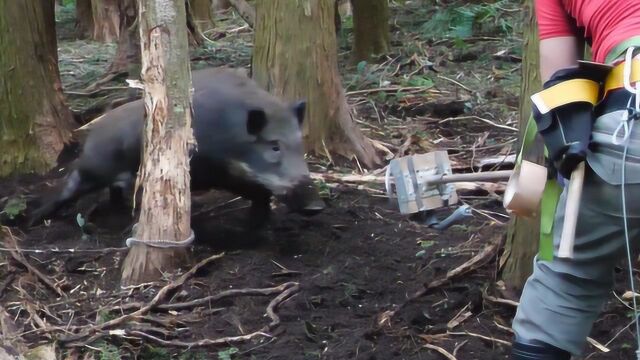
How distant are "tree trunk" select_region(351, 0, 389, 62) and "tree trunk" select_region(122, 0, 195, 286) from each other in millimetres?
6064

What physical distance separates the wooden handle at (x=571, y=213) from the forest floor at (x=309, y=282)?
1793 millimetres

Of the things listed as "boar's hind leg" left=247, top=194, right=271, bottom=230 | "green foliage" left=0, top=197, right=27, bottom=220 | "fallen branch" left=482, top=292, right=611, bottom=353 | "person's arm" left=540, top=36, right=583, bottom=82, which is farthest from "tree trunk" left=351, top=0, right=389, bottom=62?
"person's arm" left=540, top=36, right=583, bottom=82

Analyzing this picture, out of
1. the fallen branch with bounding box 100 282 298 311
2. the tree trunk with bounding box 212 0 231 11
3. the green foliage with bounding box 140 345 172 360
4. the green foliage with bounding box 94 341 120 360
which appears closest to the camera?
the green foliage with bounding box 94 341 120 360

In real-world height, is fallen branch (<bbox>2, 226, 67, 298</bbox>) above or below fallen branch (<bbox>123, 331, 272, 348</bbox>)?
above

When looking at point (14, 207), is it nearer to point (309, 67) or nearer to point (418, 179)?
point (309, 67)

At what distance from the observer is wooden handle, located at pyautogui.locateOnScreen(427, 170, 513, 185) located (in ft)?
14.2

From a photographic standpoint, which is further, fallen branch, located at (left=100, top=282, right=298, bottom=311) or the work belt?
fallen branch, located at (left=100, top=282, right=298, bottom=311)

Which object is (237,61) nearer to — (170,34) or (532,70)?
(170,34)

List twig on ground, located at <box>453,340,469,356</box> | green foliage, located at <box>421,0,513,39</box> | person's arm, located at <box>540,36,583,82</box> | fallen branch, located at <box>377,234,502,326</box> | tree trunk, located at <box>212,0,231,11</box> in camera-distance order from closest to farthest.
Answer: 1. person's arm, located at <box>540,36,583,82</box>
2. twig on ground, located at <box>453,340,469,356</box>
3. fallen branch, located at <box>377,234,502,326</box>
4. green foliage, located at <box>421,0,513,39</box>
5. tree trunk, located at <box>212,0,231,11</box>

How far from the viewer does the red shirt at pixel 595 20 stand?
2713 millimetres

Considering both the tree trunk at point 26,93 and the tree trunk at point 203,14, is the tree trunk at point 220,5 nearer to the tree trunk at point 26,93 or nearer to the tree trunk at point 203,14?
the tree trunk at point 203,14

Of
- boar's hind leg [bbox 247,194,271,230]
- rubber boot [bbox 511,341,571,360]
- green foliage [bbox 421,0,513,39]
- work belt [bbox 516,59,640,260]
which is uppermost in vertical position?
work belt [bbox 516,59,640,260]

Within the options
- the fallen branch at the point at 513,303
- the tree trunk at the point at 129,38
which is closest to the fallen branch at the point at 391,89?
the tree trunk at the point at 129,38

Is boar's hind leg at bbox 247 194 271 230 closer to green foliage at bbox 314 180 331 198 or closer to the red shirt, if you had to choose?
green foliage at bbox 314 180 331 198
